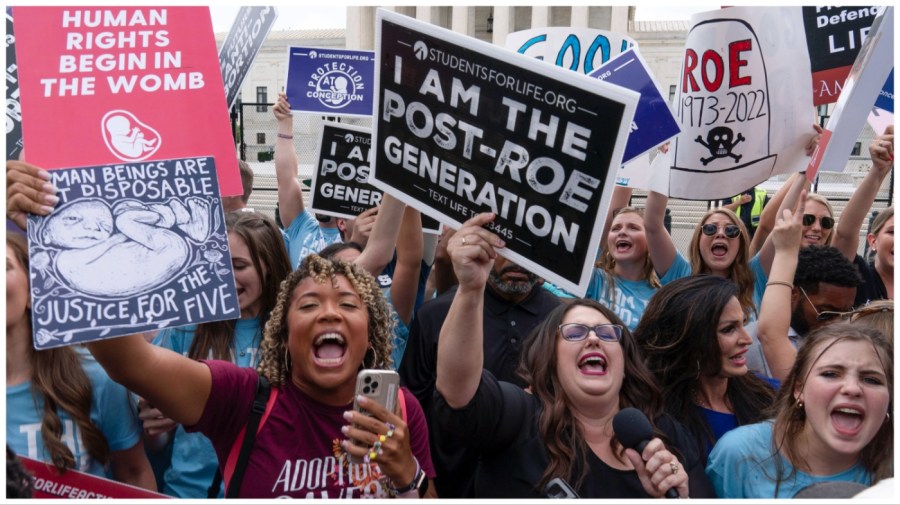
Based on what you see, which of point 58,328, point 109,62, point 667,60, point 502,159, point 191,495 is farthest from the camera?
point 667,60

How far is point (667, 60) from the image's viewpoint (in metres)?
50.6

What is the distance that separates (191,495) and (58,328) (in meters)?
1.02

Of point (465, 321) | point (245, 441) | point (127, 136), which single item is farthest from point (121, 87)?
point (465, 321)

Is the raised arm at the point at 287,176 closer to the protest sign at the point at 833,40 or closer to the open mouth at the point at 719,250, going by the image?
the open mouth at the point at 719,250

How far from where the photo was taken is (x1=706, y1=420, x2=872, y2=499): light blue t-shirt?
2.69 m

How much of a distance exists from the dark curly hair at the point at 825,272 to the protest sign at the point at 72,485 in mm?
3002

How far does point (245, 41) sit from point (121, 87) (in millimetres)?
2594

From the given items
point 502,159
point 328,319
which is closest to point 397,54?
point 502,159

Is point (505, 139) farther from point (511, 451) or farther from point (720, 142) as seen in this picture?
point (720, 142)

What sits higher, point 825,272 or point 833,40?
point 833,40

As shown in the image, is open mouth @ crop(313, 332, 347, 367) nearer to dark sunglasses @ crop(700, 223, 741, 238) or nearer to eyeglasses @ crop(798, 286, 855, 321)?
eyeglasses @ crop(798, 286, 855, 321)

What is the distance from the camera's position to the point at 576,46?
19.7ft

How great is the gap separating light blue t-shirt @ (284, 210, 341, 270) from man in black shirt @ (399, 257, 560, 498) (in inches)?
66.5

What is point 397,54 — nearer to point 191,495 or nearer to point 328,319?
point 328,319
